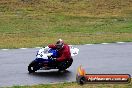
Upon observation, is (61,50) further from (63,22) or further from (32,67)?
(63,22)

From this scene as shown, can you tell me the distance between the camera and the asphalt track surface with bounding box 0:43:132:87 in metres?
17.4

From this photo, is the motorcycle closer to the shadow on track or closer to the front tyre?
the front tyre

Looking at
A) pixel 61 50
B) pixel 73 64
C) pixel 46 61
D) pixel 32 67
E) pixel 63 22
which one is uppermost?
pixel 61 50

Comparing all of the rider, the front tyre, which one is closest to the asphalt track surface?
the front tyre

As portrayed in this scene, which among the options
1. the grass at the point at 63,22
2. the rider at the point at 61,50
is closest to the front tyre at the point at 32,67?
the rider at the point at 61,50

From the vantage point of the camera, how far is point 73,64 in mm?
20141

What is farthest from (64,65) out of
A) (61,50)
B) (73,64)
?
(73,64)

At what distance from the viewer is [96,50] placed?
2352 centimetres

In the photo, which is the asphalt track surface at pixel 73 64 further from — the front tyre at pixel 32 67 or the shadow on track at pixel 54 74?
the front tyre at pixel 32 67

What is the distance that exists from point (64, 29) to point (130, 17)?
26.3ft

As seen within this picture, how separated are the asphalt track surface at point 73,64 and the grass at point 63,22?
2.24m

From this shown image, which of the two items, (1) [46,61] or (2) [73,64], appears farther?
(2) [73,64]

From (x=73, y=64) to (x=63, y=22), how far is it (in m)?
15.8

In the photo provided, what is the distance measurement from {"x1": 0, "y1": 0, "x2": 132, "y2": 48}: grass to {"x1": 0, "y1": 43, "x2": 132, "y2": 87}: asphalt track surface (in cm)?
224
